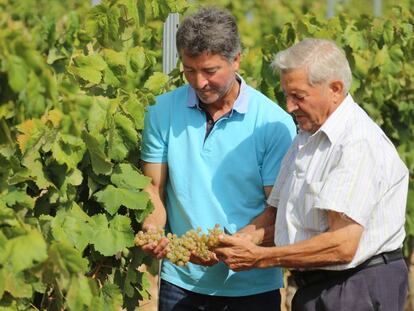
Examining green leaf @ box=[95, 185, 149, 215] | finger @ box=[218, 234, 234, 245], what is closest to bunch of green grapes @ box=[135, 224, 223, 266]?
finger @ box=[218, 234, 234, 245]

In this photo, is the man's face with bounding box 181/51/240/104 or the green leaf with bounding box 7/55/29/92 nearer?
the green leaf with bounding box 7/55/29/92

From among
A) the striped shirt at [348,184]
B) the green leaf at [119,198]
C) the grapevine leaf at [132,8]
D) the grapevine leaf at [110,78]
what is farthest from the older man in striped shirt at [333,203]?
the grapevine leaf at [132,8]

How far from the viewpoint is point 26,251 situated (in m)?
3.13

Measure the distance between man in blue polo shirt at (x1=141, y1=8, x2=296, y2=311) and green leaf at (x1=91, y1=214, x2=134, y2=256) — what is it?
8cm

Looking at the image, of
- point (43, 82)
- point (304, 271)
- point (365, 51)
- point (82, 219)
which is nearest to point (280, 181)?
point (304, 271)

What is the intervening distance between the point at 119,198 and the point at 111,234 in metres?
0.13

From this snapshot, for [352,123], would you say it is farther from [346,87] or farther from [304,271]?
[304,271]

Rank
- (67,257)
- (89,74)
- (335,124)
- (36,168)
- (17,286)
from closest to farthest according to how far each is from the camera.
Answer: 1. (67,257)
2. (17,286)
3. (335,124)
4. (36,168)
5. (89,74)

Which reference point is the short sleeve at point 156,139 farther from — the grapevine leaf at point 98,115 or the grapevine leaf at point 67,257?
the grapevine leaf at point 67,257

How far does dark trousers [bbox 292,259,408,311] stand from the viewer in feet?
12.4

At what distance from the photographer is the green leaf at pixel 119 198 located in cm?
409

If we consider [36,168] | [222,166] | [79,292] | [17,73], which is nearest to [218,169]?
[222,166]

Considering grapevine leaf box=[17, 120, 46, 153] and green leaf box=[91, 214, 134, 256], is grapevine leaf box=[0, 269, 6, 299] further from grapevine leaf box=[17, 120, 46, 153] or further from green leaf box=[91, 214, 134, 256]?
green leaf box=[91, 214, 134, 256]

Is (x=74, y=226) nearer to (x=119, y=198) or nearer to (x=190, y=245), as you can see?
(x=119, y=198)
